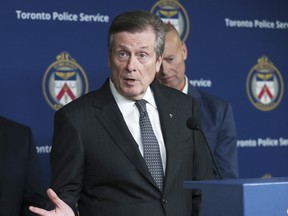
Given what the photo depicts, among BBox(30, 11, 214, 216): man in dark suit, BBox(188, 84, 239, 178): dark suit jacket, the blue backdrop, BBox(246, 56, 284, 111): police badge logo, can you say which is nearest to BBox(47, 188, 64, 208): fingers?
BBox(30, 11, 214, 216): man in dark suit

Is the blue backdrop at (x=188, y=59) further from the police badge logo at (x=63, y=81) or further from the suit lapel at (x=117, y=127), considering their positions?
the suit lapel at (x=117, y=127)

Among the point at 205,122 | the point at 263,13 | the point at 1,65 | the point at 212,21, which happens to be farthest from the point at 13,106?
the point at 263,13

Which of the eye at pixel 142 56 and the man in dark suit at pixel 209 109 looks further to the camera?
the man in dark suit at pixel 209 109

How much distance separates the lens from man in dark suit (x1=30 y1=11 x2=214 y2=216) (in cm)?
235

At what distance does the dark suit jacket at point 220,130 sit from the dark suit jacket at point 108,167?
0.66 m

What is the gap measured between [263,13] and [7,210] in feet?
6.45

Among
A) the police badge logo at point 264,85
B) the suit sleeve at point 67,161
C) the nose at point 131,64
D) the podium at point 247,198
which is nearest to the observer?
the podium at point 247,198

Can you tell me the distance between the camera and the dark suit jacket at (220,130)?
311 centimetres

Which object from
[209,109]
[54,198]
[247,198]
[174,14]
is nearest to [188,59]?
[174,14]

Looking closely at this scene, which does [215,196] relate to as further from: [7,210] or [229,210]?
[7,210]

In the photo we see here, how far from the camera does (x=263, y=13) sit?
380 centimetres

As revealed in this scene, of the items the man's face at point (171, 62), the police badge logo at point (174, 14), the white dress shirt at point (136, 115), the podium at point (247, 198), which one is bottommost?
the podium at point (247, 198)

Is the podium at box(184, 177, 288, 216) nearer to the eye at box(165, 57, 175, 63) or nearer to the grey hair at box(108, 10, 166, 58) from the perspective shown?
the grey hair at box(108, 10, 166, 58)

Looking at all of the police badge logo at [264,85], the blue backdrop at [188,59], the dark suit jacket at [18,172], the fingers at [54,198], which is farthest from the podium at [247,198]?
the police badge logo at [264,85]
